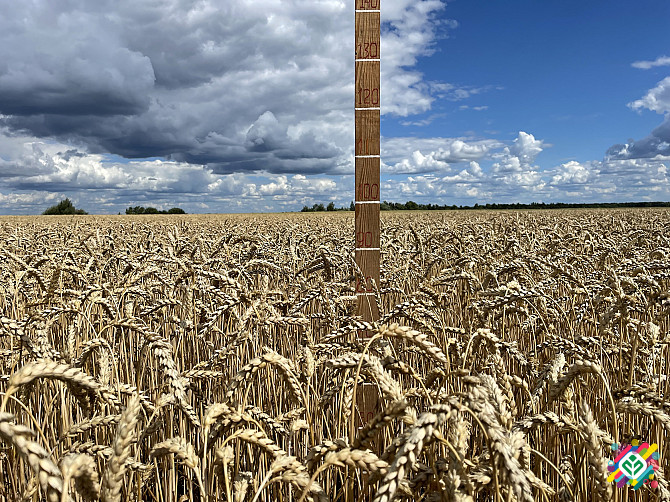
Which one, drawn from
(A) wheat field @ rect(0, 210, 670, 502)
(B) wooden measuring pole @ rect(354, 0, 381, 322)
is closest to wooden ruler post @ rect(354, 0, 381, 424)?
(B) wooden measuring pole @ rect(354, 0, 381, 322)

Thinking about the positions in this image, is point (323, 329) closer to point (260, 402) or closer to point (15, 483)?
point (260, 402)

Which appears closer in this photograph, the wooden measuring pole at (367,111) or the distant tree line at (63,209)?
the wooden measuring pole at (367,111)

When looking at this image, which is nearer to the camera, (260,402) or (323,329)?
(260,402)

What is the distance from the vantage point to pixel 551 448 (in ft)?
7.83

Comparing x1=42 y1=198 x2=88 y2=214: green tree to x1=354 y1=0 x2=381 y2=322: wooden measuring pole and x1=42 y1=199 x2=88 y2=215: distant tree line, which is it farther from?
x1=354 y1=0 x2=381 y2=322: wooden measuring pole

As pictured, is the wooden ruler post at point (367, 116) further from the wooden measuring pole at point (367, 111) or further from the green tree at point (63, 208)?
the green tree at point (63, 208)

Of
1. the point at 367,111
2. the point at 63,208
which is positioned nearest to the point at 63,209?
the point at 63,208

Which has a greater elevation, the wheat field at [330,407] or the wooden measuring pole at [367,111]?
the wooden measuring pole at [367,111]

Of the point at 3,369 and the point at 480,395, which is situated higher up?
the point at 480,395

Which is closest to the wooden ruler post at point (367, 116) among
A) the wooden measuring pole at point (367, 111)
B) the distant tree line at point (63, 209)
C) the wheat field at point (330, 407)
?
the wooden measuring pole at point (367, 111)

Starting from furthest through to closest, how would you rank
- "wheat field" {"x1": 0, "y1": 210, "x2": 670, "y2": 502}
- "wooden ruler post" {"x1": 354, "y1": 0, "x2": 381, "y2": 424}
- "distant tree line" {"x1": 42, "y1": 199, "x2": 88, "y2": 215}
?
"distant tree line" {"x1": 42, "y1": 199, "x2": 88, "y2": 215} < "wooden ruler post" {"x1": 354, "y1": 0, "x2": 381, "y2": 424} < "wheat field" {"x1": 0, "y1": 210, "x2": 670, "y2": 502}

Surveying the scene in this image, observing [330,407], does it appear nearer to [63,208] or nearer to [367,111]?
[367,111]

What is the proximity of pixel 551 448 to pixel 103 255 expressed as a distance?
264 inches

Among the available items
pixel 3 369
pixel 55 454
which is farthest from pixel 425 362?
pixel 3 369
